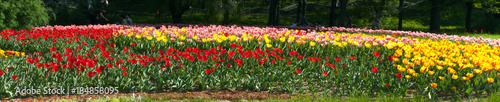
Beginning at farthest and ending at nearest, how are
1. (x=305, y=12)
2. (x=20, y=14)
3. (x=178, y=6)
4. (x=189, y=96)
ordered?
(x=305, y=12), (x=178, y=6), (x=20, y=14), (x=189, y=96)

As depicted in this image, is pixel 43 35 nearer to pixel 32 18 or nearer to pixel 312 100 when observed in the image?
pixel 32 18

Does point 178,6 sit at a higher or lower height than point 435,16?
higher

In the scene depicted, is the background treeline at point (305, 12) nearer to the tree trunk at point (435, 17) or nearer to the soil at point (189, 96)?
the tree trunk at point (435, 17)

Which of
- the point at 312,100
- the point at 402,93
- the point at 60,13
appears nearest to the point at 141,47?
the point at 312,100

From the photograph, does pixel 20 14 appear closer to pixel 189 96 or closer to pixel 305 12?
pixel 189 96

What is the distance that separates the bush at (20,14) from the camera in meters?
14.5

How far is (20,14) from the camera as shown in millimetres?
15289

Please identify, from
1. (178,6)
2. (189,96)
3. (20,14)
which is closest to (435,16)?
(178,6)

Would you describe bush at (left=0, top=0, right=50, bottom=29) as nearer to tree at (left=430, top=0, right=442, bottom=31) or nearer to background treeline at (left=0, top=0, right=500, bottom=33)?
background treeline at (left=0, top=0, right=500, bottom=33)

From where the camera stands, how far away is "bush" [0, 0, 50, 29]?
47.4 ft

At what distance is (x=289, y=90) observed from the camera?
6.18m

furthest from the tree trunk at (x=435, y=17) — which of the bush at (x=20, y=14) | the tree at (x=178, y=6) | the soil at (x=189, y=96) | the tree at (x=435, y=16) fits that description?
A: the soil at (x=189, y=96)

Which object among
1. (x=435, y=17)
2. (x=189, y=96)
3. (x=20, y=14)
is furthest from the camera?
(x=435, y=17)

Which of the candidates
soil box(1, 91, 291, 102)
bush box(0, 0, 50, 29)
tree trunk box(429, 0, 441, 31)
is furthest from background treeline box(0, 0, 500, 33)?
soil box(1, 91, 291, 102)
